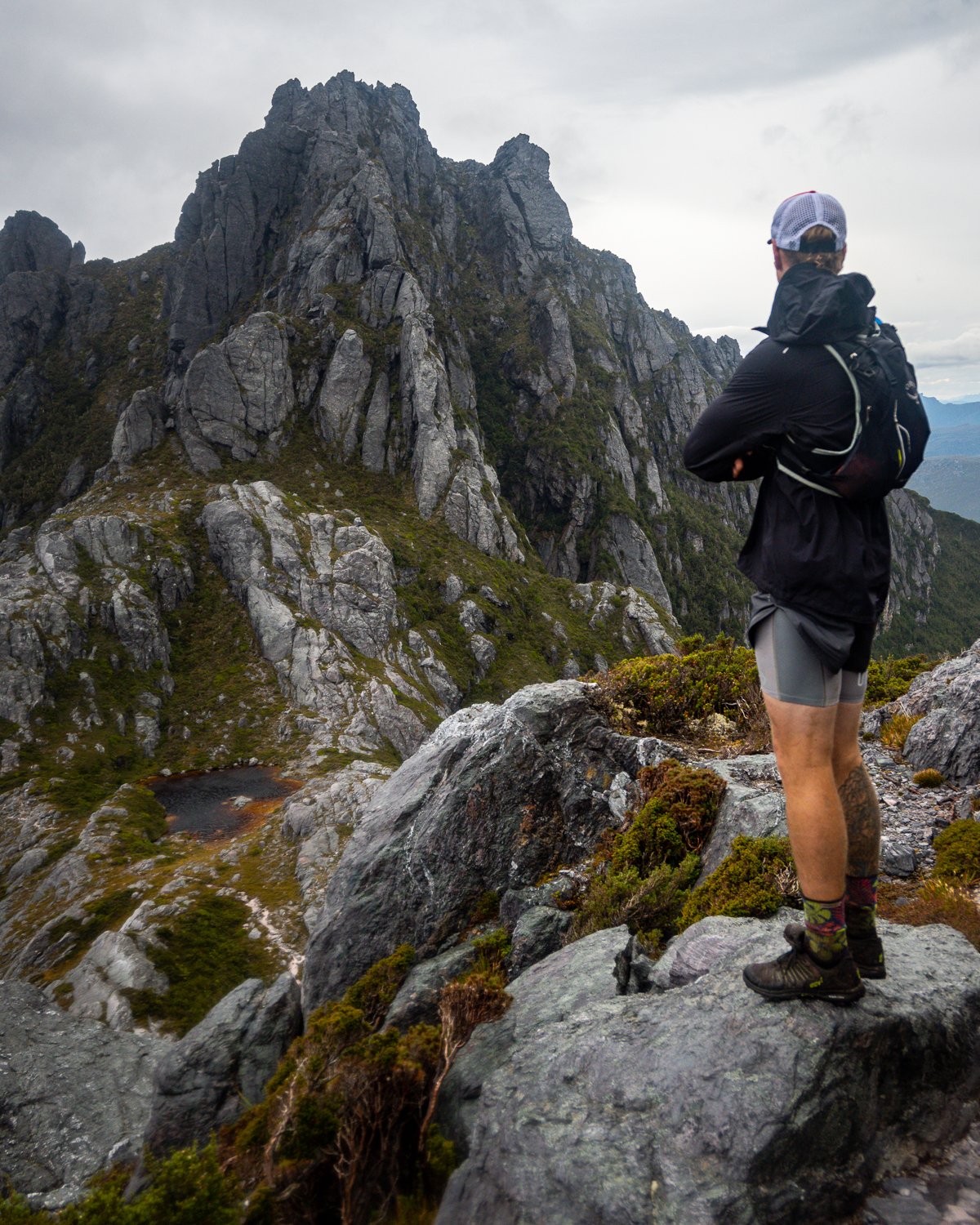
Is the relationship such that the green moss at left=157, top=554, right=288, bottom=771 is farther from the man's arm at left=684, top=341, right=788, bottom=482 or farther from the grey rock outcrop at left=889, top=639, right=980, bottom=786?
the man's arm at left=684, top=341, right=788, bottom=482

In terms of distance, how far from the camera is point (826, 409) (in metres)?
3.59

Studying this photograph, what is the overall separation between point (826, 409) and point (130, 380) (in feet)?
642

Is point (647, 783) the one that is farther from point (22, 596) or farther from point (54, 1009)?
point (22, 596)

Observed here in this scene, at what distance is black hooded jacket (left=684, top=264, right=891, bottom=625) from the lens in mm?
3629

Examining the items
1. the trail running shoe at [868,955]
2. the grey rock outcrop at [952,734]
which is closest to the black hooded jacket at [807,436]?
the trail running shoe at [868,955]

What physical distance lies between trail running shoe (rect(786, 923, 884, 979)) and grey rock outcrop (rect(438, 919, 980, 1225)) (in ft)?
0.35

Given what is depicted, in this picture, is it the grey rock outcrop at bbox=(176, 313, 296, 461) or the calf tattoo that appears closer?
the calf tattoo

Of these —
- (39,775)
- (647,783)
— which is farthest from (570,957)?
(39,775)

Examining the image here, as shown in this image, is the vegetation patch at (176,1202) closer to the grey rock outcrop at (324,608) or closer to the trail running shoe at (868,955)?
the trail running shoe at (868,955)

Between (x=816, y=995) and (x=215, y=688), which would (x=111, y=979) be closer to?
(x=816, y=995)

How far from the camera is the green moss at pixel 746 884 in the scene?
20.2 ft

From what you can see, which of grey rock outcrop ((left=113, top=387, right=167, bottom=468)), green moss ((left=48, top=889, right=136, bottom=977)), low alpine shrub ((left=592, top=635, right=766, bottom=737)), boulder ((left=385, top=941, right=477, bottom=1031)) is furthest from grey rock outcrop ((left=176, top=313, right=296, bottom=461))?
boulder ((left=385, top=941, right=477, bottom=1031))

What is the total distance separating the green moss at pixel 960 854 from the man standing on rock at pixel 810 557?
3.74 m

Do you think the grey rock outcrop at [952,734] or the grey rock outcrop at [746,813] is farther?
the grey rock outcrop at [952,734]
